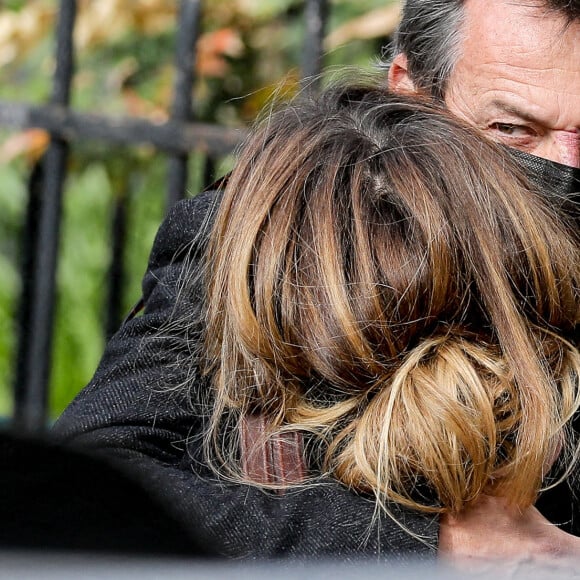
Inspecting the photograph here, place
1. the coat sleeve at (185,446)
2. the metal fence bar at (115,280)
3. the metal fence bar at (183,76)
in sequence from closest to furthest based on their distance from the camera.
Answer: the coat sleeve at (185,446)
the metal fence bar at (183,76)
the metal fence bar at (115,280)

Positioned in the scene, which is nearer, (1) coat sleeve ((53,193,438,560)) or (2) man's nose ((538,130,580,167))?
(1) coat sleeve ((53,193,438,560))

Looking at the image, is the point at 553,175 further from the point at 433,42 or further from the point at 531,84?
the point at 433,42

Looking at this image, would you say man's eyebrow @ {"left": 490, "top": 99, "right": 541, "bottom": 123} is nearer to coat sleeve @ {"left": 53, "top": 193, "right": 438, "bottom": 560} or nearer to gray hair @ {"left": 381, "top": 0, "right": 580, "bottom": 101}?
gray hair @ {"left": 381, "top": 0, "right": 580, "bottom": 101}

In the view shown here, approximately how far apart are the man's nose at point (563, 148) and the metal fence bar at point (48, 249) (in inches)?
63.2

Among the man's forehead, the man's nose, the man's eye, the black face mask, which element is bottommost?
the black face mask

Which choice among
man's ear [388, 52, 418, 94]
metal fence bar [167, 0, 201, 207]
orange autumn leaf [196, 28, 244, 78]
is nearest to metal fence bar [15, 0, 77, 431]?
metal fence bar [167, 0, 201, 207]

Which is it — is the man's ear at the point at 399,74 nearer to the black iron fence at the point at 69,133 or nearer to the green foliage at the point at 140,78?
the black iron fence at the point at 69,133

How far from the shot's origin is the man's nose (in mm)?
1860

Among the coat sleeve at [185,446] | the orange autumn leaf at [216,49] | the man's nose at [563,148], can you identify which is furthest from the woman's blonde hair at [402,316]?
the orange autumn leaf at [216,49]

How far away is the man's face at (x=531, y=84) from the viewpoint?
1862 millimetres

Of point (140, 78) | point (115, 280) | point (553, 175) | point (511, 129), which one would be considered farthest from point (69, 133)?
point (553, 175)

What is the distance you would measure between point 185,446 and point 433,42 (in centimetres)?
95

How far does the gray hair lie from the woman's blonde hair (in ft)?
1.45

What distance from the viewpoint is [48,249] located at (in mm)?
3068
